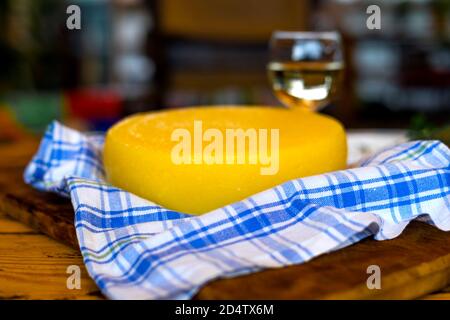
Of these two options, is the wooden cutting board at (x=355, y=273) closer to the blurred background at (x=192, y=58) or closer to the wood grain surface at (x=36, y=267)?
the wood grain surface at (x=36, y=267)

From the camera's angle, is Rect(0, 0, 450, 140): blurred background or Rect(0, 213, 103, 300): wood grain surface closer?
Rect(0, 213, 103, 300): wood grain surface

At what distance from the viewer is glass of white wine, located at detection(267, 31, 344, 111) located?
79 centimetres

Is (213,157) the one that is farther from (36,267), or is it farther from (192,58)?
(192,58)

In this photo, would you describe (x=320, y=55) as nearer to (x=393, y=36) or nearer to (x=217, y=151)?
(x=217, y=151)

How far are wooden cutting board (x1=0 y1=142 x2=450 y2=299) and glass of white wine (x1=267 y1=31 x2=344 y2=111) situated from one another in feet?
1.07

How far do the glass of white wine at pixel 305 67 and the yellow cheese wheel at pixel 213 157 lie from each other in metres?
0.18

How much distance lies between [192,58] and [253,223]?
6.86 ft

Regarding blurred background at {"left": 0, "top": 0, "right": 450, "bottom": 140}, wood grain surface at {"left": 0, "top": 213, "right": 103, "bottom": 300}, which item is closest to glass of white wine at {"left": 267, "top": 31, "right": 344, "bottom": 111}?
blurred background at {"left": 0, "top": 0, "right": 450, "bottom": 140}

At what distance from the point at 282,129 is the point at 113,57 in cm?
420

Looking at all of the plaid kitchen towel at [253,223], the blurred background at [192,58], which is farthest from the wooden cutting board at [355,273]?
the blurred background at [192,58]

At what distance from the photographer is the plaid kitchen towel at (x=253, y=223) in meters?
0.40

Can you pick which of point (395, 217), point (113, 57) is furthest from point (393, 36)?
point (395, 217)

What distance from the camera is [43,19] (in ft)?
12.3

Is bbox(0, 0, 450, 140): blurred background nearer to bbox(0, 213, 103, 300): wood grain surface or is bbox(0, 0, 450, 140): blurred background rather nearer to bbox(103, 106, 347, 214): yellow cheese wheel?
bbox(103, 106, 347, 214): yellow cheese wheel
